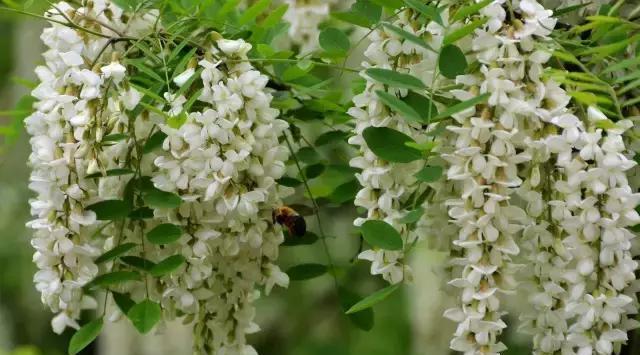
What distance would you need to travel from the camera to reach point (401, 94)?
3.65ft

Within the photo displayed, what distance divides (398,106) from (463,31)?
0.10 m

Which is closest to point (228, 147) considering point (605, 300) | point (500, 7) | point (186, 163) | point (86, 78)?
point (186, 163)

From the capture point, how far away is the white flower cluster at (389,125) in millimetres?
1105

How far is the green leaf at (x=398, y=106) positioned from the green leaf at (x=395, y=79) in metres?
0.01

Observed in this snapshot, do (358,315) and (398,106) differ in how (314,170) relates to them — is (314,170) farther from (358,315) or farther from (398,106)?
(398,106)

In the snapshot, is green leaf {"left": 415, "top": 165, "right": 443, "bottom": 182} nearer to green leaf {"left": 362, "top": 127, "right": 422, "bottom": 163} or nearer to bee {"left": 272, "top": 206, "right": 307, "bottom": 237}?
green leaf {"left": 362, "top": 127, "right": 422, "bottom": 163}

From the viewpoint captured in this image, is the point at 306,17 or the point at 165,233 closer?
the point at 165,233

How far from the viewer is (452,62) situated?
108cm

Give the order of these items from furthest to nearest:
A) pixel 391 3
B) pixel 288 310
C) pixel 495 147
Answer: pixel 288 310 → pixel 391 3 → pixel 495 147

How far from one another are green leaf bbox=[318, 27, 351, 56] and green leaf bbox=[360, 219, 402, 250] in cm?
25

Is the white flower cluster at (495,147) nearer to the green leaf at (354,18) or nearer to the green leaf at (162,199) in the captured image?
the green leaf at (354,18)

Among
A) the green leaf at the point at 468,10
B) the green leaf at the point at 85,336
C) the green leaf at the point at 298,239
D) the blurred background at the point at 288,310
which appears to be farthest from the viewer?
the blurred background at the point at 288,310

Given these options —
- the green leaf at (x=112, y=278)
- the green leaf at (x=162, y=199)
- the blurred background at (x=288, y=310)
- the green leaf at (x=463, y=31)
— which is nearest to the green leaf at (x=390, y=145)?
the green leaf at (x=463, y=31)

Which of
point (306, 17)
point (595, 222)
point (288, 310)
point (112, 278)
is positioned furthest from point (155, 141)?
point (288, 310)
